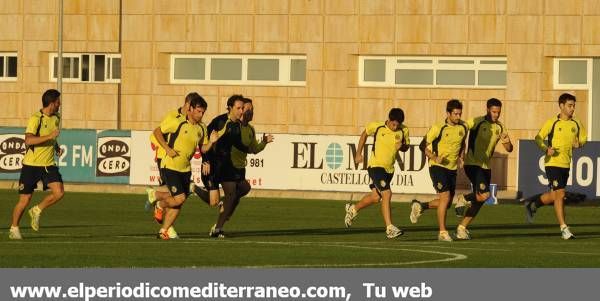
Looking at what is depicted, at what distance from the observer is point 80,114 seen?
55.5 meters

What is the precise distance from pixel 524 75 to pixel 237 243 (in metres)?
28.4

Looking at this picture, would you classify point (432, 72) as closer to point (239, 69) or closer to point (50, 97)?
point (239, 69)

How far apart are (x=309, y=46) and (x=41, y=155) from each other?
2868 centimetres

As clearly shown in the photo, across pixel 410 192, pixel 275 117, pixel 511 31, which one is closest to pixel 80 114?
pixel 275 117

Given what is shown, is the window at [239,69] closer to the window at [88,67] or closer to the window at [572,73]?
the window at [88,67]

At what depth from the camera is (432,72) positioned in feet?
172

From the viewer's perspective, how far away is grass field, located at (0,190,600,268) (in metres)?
20.3

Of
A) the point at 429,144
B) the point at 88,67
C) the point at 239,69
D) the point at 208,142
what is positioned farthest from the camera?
the point at 88,67

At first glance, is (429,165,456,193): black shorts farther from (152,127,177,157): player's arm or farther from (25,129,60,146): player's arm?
(25,129,60,146): player's arm

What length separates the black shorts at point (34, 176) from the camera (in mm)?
24703

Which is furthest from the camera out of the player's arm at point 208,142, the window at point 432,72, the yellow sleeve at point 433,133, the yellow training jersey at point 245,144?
the window at point 432,72

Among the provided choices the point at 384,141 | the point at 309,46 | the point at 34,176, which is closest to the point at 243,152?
the point at 384,141

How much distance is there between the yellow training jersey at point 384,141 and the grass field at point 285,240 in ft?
3.42

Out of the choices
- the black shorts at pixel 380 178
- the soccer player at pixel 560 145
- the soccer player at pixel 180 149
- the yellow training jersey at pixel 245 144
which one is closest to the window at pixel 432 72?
the soccer player at pixel 560 145
